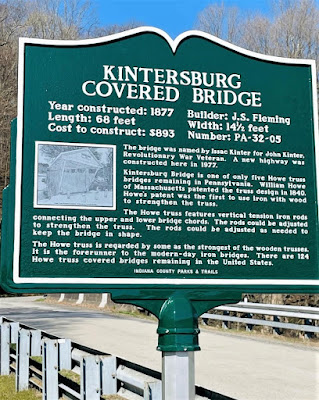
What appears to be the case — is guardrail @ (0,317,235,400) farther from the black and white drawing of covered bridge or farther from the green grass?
the black and white drawing of covered bridge

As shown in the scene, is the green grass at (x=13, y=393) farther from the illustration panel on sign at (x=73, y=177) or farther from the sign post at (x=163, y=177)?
the illustration panel on sign at (x=73, y=177)

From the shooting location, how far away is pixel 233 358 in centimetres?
1211

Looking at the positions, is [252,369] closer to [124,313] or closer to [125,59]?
[125,59]

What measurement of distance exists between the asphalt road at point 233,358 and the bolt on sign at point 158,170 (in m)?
4.59

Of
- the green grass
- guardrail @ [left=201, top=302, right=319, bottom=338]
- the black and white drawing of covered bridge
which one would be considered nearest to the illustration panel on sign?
the black and white drawing of covered bridge

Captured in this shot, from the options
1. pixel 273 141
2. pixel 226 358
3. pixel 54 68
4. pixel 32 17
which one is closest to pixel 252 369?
→ pixel 226 358

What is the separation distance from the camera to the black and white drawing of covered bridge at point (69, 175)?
164 inches

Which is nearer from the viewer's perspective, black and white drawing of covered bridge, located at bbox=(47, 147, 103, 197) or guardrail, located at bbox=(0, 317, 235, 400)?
black and white drawing of covered bridge, located at bbox=(47, 147, 103, 197)

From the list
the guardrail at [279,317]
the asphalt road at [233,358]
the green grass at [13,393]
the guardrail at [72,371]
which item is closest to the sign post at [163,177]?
the guardrail at [72,371]

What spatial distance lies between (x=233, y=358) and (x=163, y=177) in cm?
848

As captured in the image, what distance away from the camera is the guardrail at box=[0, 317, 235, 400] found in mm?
5408

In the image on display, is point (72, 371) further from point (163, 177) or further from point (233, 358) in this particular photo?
point (233, 358)

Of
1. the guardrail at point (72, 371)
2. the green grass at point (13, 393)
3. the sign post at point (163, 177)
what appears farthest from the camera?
the green grass at point (13, 393)

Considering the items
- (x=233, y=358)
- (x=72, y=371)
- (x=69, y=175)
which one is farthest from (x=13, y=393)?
(x=69, y=175)
